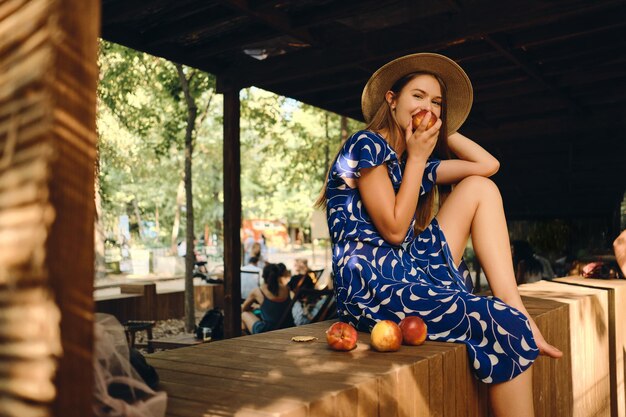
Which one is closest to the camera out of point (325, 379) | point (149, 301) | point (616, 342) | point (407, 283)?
point (325, 379)

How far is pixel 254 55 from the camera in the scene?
Result: 6145 mm

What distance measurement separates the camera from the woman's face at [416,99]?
276 cm

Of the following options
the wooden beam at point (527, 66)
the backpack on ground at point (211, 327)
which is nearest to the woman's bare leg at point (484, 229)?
the wooden beam at point (527, 66)

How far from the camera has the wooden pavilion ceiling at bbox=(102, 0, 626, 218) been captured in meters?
4.82

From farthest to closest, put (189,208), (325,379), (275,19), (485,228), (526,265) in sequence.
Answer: (189,208) < (526,265) < (275,19) < (485,228) < (325,379)

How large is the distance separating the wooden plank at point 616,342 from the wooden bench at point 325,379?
1.27 metres

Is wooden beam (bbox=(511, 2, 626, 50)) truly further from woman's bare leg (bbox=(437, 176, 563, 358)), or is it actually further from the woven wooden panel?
the woven wooden panel

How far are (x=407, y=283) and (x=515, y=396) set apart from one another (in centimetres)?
60

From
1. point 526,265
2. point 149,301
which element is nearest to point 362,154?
point 526,265

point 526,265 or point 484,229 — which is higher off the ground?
point 484,229

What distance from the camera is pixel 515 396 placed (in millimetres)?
2230

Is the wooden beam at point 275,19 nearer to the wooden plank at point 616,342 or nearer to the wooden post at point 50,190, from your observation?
the wooden plank at point 616,342

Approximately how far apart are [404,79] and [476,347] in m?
1.29

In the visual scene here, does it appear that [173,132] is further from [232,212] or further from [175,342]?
[232,212]
